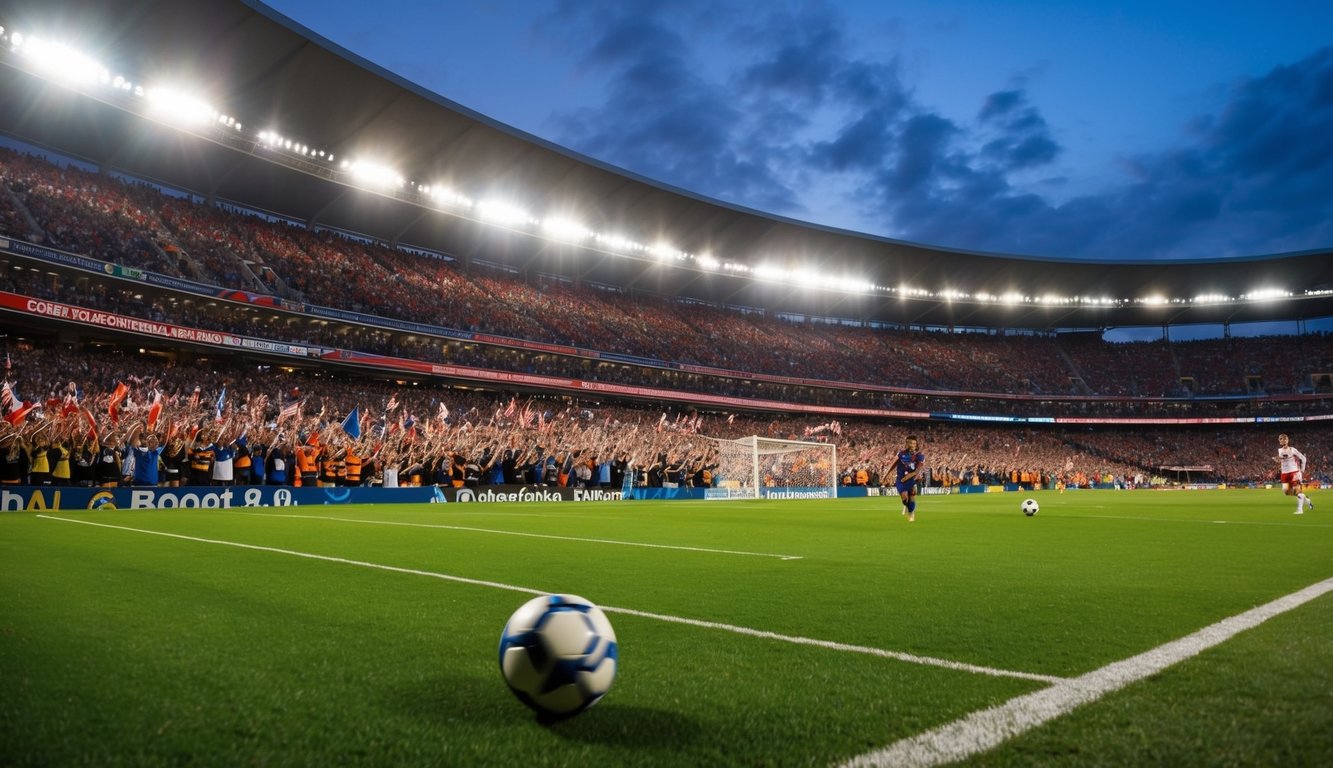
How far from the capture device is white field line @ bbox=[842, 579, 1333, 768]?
8.43 ft

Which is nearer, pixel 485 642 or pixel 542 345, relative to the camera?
pixel 485 642

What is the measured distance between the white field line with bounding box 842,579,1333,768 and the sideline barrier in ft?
67.7

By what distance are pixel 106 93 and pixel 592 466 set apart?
25681 mm

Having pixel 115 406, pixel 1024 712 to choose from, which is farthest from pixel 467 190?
pixel 1024 712

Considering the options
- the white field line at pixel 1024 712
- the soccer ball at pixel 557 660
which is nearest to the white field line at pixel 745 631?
the white field line at pixel 1024 712

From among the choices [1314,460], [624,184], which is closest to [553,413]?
[624,184]

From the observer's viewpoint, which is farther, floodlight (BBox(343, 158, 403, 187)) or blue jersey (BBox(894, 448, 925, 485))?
floodlight (BBox(343, 158, 403, 187))

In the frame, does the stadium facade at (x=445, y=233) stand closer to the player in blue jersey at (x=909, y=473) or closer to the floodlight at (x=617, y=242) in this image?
the floodlight at (x=617, y=242)

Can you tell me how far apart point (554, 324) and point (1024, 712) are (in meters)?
46.9

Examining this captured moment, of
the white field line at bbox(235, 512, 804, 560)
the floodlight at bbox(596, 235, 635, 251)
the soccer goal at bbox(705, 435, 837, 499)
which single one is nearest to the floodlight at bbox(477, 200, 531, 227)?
the floodlight at bbox(596, 235, 635, 251)

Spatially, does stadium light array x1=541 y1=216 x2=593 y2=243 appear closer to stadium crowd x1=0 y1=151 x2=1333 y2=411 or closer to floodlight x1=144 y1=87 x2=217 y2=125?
stadium crowd x1=0 y1=151 x2=1333 y2=411

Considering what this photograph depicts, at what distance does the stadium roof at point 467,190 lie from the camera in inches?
1246

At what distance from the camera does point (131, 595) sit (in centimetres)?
567

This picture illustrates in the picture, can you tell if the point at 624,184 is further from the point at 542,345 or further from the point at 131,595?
the point at 131,595
